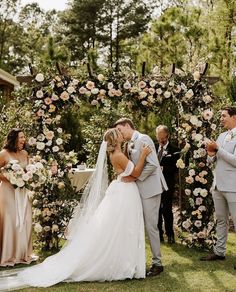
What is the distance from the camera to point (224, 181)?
5.82m

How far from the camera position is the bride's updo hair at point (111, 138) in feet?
17.5

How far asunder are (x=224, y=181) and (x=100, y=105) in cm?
214

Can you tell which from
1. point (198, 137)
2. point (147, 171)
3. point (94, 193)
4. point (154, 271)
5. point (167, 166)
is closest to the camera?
point (147, 171)

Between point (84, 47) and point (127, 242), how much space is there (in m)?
22.3

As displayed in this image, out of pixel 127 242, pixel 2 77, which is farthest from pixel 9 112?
pixel 2 77

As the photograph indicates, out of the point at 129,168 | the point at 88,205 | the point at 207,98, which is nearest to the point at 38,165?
the point at 88,205

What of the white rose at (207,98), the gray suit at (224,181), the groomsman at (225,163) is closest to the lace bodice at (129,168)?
the groomsman at (225,163)

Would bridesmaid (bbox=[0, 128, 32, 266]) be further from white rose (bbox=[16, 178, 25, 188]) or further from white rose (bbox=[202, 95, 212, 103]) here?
white rose (bbox=[202, 95, 212, 103])

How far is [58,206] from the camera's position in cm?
675

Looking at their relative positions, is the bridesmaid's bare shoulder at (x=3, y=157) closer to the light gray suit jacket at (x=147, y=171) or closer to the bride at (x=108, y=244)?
the bride at (x=108, y=244)

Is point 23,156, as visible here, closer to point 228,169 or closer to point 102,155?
point 102,155

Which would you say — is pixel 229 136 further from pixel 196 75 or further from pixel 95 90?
pixel 95 90

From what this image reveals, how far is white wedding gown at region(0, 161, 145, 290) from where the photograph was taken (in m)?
5.23

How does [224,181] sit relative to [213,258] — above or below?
above
